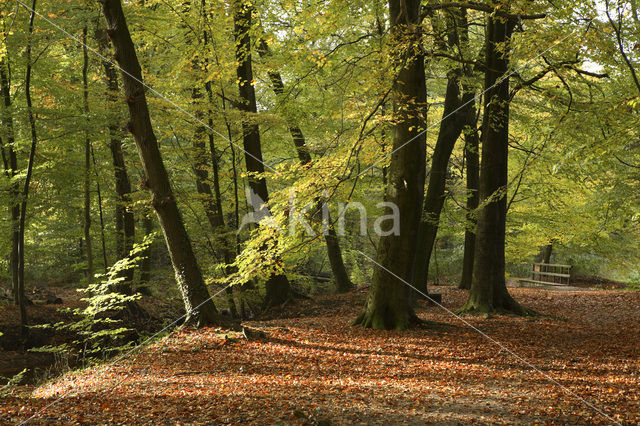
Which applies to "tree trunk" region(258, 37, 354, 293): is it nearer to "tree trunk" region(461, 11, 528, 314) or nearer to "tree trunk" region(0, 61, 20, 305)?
"tree trunk" region(461, 11, 528, 314)

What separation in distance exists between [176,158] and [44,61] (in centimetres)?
593

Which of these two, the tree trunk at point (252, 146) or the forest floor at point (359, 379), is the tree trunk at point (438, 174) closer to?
the forest floor at point (359, 379)

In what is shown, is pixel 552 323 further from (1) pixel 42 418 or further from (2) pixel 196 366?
(1) pixel 42 418

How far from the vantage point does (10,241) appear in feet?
39.6

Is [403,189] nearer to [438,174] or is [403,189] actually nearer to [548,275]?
[438,174]

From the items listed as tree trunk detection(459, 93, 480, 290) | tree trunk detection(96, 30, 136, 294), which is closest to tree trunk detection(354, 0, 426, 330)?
tree trunk detection(459, 93, 480, 290)

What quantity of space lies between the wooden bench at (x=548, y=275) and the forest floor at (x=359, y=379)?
11814 mm


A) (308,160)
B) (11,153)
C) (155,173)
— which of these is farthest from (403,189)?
(11,153)

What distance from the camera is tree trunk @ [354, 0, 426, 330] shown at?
8.26m

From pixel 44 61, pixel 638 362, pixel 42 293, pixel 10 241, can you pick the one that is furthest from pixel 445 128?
pixel 42 293

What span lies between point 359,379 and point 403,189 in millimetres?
→ 3772

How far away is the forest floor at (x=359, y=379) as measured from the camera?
424 cm

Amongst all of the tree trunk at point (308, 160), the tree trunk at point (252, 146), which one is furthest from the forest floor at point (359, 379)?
the tree trunk at point (308, 160)

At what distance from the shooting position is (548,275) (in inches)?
893
